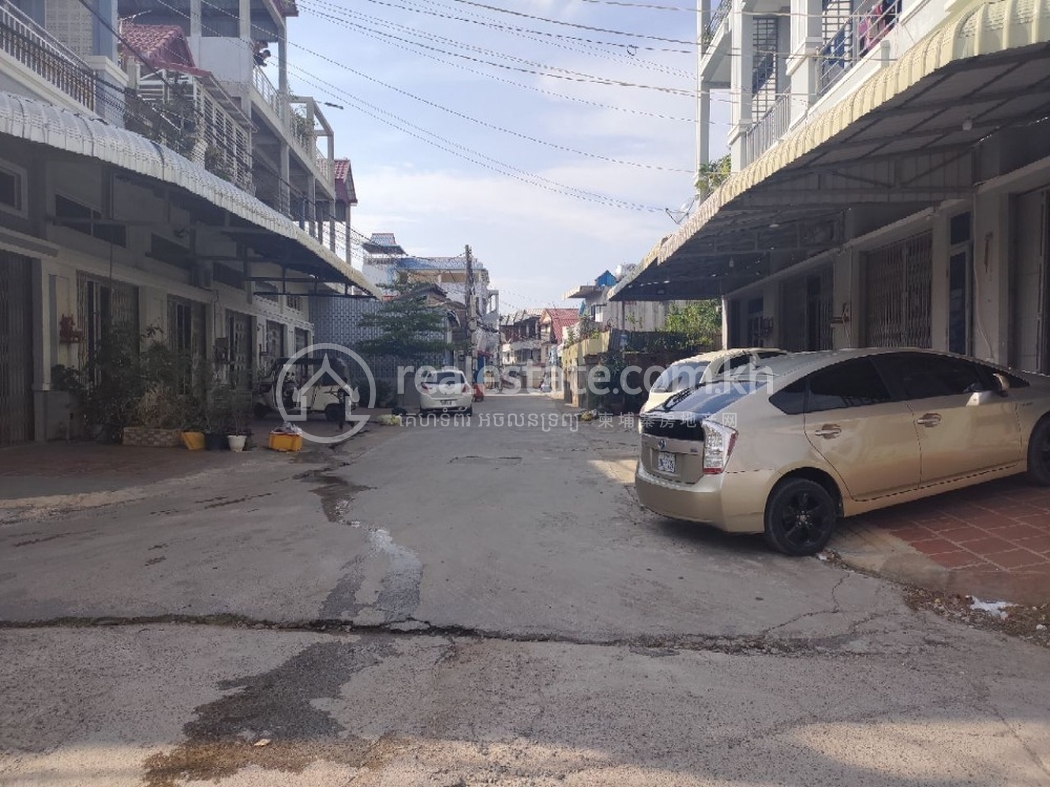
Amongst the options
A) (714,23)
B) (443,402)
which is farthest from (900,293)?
(443,402)

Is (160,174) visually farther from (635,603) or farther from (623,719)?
(623,719)

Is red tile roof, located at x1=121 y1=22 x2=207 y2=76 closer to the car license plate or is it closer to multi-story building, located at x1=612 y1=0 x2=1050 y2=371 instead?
multi-story building, located at x1=612 y1=0 x2=1050 y2=371

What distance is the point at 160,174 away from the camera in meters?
10.3

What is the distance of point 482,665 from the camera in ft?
12.4

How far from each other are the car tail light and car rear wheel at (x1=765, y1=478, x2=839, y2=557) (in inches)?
18.4

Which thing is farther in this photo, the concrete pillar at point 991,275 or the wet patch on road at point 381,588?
the concrete pillar at point 991,275

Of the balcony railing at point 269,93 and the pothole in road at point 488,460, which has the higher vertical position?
the balcony railing at point 269,93

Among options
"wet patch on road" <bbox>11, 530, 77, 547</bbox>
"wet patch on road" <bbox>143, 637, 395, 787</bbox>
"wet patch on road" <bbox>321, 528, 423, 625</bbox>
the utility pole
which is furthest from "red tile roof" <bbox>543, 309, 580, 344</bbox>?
"wet patch on road" <bbox>143, 637, 395, 787</bbox>

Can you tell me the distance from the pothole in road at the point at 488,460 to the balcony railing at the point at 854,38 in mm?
8992

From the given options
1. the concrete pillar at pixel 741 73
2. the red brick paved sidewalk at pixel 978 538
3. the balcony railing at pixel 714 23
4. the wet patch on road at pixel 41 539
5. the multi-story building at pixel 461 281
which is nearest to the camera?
the red brick paved sidewalk at pixel 978 538

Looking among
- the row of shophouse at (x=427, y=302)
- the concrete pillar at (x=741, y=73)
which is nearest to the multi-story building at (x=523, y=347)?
the row of shophouse at (x=427, y=302)

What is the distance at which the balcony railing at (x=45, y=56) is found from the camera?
1195 cm

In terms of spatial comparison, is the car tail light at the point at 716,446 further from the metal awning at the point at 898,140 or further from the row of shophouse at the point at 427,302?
the row of shophouse at the point at 427,302

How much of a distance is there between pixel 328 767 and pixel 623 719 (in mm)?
1229
